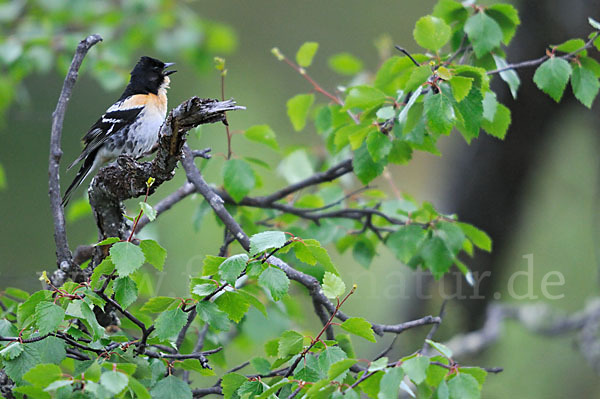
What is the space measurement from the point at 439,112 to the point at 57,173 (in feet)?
5.32

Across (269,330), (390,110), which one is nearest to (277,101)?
(269,330)

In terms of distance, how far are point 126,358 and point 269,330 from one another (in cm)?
200

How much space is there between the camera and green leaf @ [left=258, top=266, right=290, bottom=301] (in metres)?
2.17

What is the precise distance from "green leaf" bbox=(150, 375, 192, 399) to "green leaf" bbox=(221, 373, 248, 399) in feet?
0.39

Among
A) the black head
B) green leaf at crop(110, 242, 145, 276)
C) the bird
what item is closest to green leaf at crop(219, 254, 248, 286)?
green leaf at crop(110, 242, 145, 276)

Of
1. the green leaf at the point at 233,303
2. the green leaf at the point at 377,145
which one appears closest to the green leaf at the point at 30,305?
the green leaf at the point at 233,303

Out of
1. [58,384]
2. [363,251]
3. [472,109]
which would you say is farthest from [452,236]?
[58,384]

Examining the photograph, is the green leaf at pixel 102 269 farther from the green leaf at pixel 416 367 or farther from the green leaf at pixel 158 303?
the green leaf at pixel 416 367

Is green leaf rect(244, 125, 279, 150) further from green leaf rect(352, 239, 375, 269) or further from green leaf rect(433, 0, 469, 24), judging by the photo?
green leaf rect(433, 0, 469, 24)

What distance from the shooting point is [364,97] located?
3.02m

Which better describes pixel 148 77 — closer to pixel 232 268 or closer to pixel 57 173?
pixel 57 173

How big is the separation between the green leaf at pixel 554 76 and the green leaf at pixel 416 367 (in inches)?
64.6

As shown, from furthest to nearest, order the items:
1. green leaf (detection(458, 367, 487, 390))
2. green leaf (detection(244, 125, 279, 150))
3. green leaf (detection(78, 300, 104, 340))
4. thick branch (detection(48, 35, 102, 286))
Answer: green leaf (detection(244, 125, 279, 150)) < thick branch (detection(48, 35, 102, 286)) < green leaf (detection(78, 300, 104, 340)) < green leaf (detection(458, 367, 487, 390))

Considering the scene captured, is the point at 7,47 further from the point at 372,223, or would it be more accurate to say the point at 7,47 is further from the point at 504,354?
the point at 504,354
